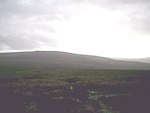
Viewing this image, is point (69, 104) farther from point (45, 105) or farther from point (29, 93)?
point (29, 93)

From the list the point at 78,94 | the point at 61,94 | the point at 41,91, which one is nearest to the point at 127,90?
the point at 78,94

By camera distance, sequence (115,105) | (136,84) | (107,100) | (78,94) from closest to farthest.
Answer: (115,105), (107,100), (78,94), (136,84)

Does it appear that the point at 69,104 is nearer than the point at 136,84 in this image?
Yes

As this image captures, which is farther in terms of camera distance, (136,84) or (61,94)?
(136,84)

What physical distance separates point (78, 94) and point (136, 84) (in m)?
10.5

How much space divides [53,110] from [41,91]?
29.8 feet

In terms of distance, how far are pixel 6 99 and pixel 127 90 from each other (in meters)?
15.9

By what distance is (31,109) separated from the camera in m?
21.9

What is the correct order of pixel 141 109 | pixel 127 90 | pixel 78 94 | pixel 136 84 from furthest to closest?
pixel 136 84 < pixel 127 90 < pixel 78 94 < pixel 141 109

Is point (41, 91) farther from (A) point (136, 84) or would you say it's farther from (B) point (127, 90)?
(A) point (136, 84)

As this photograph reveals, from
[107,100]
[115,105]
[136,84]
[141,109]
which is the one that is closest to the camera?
[141,109]

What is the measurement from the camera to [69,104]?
78.3ft

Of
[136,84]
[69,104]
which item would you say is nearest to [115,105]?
[69,104]

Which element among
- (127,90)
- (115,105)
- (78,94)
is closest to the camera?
(115,105)
